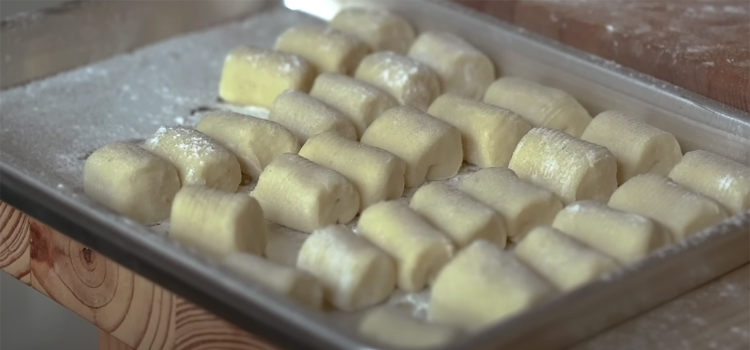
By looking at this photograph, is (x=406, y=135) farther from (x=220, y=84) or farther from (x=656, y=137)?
(x=220, y=84)

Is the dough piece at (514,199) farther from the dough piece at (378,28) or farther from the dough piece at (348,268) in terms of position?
the dough piece at (378,28)

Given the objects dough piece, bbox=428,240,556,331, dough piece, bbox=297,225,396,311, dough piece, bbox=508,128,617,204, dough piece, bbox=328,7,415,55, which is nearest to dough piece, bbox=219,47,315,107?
dough piece, bbox=328,7,415,55

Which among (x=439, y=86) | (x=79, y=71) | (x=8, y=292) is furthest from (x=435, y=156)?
(x=8, y=292)

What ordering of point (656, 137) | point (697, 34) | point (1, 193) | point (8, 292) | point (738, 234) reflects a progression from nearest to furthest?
point (738, 234), point (1, 193), point (656, 137), point (697, 34), point (8, 292)

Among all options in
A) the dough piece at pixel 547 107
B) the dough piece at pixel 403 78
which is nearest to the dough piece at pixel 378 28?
the dough piece at pixel 403 78

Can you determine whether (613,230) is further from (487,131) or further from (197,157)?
(197,157)

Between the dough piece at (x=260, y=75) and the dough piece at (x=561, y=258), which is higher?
the dough piece at (x=561, y=258)
